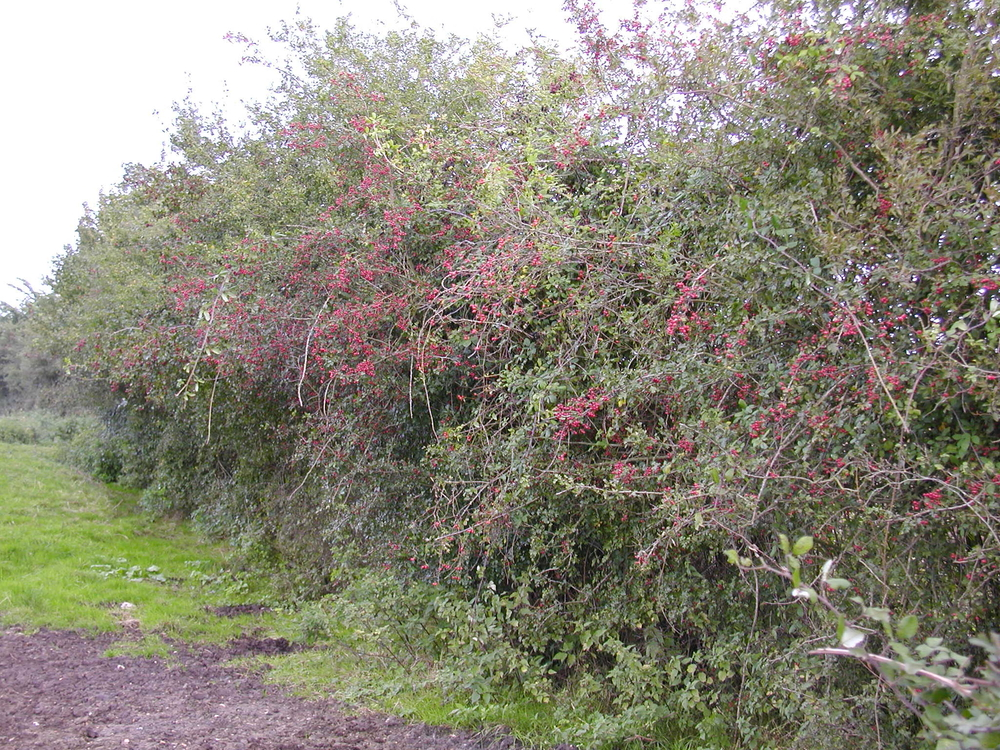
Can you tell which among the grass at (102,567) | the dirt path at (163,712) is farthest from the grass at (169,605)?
the dirt path at (163,712)

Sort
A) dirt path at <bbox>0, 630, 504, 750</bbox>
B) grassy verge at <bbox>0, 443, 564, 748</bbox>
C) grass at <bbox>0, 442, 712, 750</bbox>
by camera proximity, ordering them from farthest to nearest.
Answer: grassy verge at <bbox>0, 443, 564, 748</bbox> < grass at <bbox>0, 442, 712, 750</bbox> < dirt path at <bbox>0, 630, 504, 750</bbox>

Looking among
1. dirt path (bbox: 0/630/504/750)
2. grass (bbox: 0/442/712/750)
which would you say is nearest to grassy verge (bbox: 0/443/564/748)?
grass (bbox: 0/442/712/750)

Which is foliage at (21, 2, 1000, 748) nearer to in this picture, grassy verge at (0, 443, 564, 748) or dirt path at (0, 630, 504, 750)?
grassy verge at (0, 443, 564, 748)

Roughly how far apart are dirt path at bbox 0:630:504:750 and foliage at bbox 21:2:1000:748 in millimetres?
875

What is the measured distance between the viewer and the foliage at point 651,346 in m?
3.41

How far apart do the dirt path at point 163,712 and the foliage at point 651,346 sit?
0.87m

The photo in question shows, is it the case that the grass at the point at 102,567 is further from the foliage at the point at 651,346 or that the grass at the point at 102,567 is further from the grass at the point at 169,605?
the foliage at the point at 651,346

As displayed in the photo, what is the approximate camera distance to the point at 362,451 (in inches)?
282

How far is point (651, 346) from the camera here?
4.76 metres

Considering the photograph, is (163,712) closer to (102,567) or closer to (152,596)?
(152,596)

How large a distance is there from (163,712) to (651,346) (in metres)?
4.00

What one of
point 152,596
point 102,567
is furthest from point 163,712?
point 102,567

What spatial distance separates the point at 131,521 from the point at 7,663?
7.21 m

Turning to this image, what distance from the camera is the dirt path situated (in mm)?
4664
